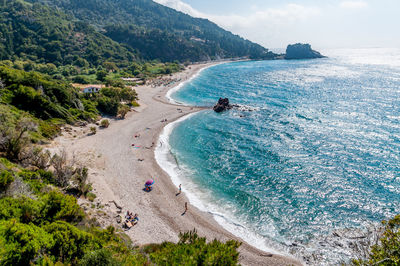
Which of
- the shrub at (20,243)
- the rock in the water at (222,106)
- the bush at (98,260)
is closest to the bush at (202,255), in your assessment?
the bush at (98,260)

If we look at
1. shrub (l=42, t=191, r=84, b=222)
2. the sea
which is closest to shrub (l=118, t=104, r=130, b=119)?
the sea

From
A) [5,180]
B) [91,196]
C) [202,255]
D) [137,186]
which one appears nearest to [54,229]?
[5,180]

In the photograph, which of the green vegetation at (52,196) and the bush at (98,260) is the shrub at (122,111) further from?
the bush at (98,260)

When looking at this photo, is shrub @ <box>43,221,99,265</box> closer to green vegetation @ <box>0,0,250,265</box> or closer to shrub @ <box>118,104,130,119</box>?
green vegetation @ <box>0,0,250,265</box>

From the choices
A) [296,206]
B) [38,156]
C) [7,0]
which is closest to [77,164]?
[38,156]

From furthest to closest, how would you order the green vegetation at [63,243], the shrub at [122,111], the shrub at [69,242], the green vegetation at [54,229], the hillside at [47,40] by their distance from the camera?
1. the hillside at [47,40]
2. the shrub at [122,111]
3. the shrub at [69,242]
4. the green vegetation at [54,229]
5. the green vegetation at [63,243]

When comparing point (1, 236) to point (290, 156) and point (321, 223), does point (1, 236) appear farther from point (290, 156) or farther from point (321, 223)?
point (290, 156)
